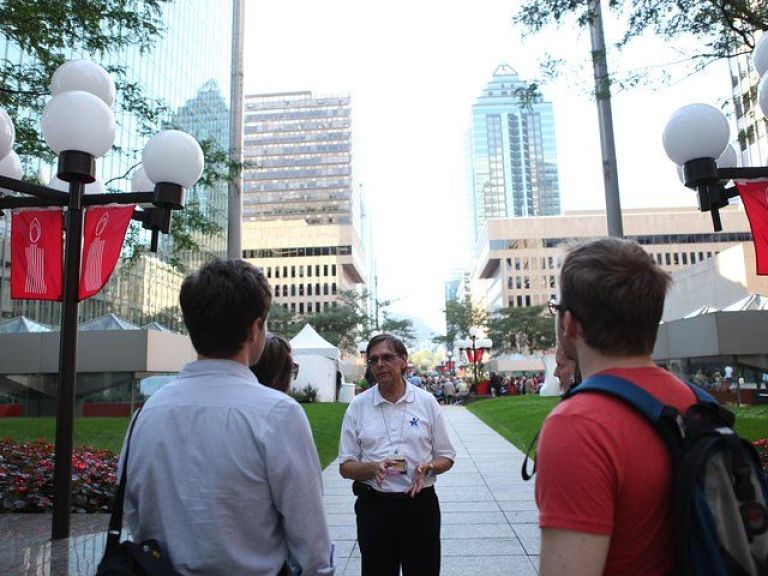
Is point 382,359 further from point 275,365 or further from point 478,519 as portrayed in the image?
point 478,519

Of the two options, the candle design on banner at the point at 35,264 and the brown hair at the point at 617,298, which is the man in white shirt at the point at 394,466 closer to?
the brown hair at the point at 617,298

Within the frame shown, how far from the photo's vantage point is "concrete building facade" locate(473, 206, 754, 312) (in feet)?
357

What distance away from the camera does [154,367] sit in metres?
21.7

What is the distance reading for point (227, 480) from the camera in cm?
189

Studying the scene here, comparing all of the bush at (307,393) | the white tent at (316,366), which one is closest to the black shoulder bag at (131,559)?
the white tent at (316,366)

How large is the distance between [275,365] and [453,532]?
4.86 meters

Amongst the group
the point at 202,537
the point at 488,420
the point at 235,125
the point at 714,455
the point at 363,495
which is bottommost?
the point at 488,420

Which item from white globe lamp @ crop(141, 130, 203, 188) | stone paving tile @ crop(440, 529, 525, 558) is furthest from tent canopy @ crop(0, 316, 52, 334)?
stone paving tile @ crop(440, 529, 525, 558)

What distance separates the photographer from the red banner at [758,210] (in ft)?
18.3

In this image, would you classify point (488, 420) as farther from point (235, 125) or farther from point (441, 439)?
point (441, 439)

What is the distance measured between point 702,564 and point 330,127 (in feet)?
571

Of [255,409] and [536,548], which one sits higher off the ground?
[255,409]

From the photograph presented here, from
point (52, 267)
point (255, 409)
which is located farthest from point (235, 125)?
point (255, 409)

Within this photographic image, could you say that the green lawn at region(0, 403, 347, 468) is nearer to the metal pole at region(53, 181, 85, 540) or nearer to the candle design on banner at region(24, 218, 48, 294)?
the candle design on banner at region(24, 218, 48, 294)
